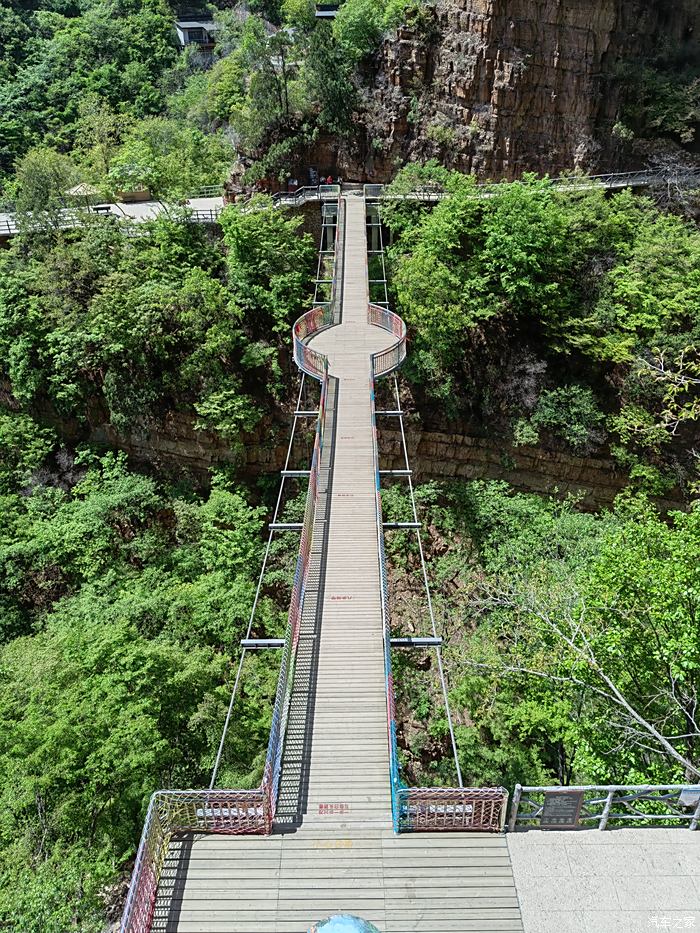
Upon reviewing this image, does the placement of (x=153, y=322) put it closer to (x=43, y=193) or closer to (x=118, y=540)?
(x=118, y=540)

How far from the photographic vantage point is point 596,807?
798 centimetres

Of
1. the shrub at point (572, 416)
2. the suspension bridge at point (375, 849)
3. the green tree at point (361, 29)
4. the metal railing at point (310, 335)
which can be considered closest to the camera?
the suspension bridge at point (375, 849)

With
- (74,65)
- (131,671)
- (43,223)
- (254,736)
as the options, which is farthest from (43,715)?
(74,65)

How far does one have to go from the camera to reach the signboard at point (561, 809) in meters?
7.61

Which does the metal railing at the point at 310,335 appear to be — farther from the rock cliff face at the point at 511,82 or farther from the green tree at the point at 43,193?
the green tree at the point at 43,193

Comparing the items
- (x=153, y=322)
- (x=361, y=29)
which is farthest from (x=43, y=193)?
(x=361, y=29)

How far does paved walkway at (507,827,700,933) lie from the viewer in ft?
23.0

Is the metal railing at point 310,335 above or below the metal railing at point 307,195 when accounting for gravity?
below

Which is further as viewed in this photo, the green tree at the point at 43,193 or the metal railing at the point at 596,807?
the green tree at the point at 43,193

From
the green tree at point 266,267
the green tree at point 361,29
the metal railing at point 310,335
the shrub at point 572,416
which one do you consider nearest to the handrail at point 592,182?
the green tree at point 266,267

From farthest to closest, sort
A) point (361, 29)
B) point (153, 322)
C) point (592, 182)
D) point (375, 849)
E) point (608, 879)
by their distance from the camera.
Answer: point (361, 29) < point (592, 182) < point (153, 322) < point (375, 849) < point (608, 879)

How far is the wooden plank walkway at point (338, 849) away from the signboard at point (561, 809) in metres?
0.68

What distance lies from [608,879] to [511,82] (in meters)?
25.8

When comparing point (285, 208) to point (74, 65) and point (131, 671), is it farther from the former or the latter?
point (74, 65)
